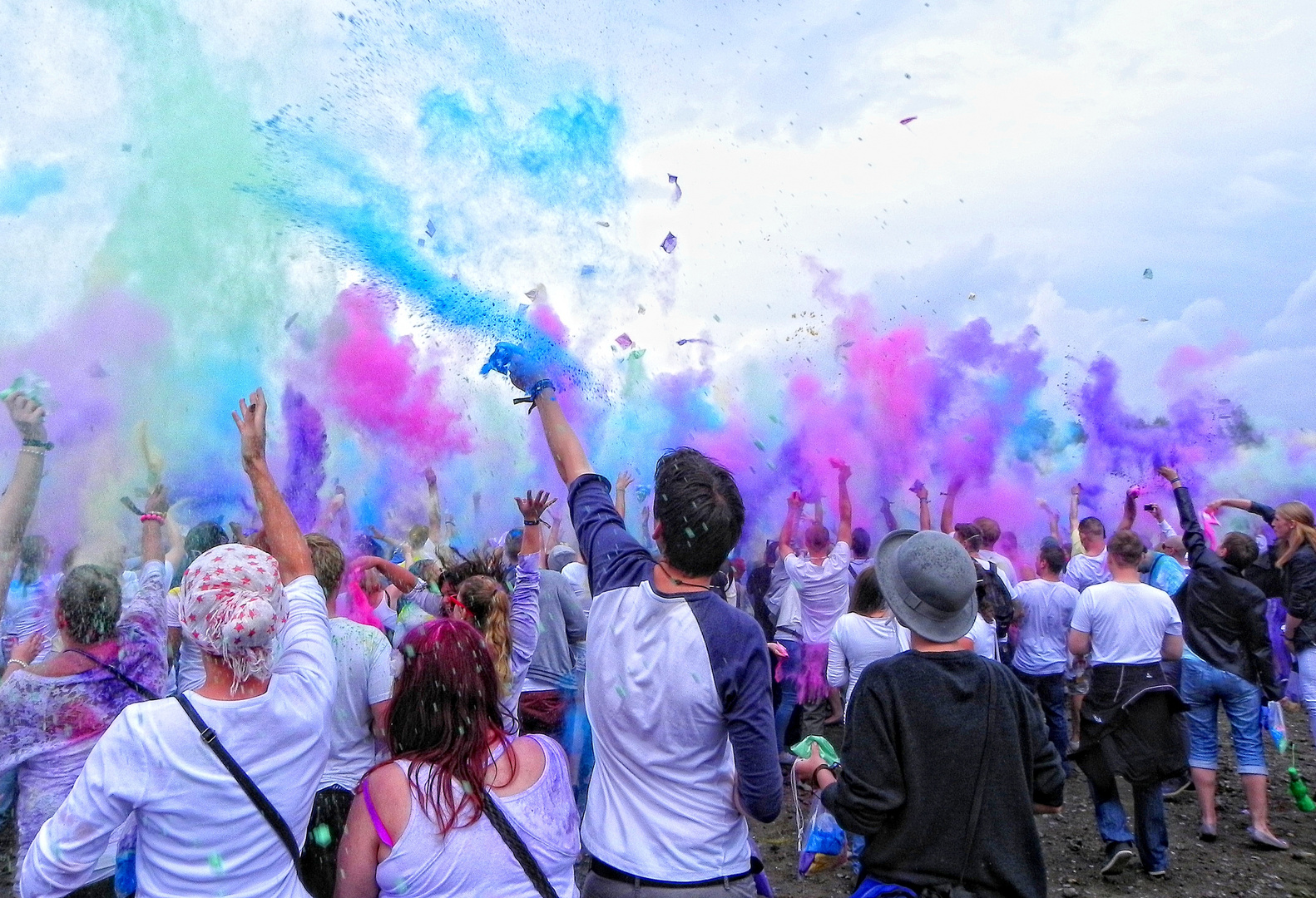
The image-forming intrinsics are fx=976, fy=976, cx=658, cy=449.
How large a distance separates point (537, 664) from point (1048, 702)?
4673mm

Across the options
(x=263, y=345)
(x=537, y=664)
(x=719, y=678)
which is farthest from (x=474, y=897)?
(x=263, y=345)

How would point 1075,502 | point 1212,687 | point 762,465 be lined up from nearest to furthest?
point 1212,687
point 1075,502
point 762,465

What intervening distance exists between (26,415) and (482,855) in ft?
7.53

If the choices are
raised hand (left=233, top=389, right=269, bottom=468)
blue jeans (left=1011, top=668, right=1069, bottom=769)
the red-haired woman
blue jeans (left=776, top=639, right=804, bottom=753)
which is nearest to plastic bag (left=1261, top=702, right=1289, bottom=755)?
blue jeans (left=1011, top=668, right=1069, bottom=769)

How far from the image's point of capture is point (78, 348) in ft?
29.8

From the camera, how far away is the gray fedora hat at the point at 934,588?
8.96 feet

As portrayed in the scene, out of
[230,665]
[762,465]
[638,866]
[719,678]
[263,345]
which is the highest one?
[263,345]

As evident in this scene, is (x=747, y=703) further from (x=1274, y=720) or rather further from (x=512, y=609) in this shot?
(x=1274, y=720)

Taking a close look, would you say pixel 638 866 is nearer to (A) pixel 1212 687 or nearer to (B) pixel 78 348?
(A) pixel 1212 687

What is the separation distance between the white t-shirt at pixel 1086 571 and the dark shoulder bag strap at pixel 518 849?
723cm

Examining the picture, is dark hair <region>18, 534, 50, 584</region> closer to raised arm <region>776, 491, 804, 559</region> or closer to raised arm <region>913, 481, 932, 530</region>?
raised arm <region>776, 491, 804, 559</region>

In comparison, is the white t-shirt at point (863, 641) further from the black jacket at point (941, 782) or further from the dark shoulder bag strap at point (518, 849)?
the dark shoulder bag strap at point (518, 849)

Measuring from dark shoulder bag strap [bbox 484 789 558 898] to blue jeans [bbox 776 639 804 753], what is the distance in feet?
19.2

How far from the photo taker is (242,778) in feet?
7.61
